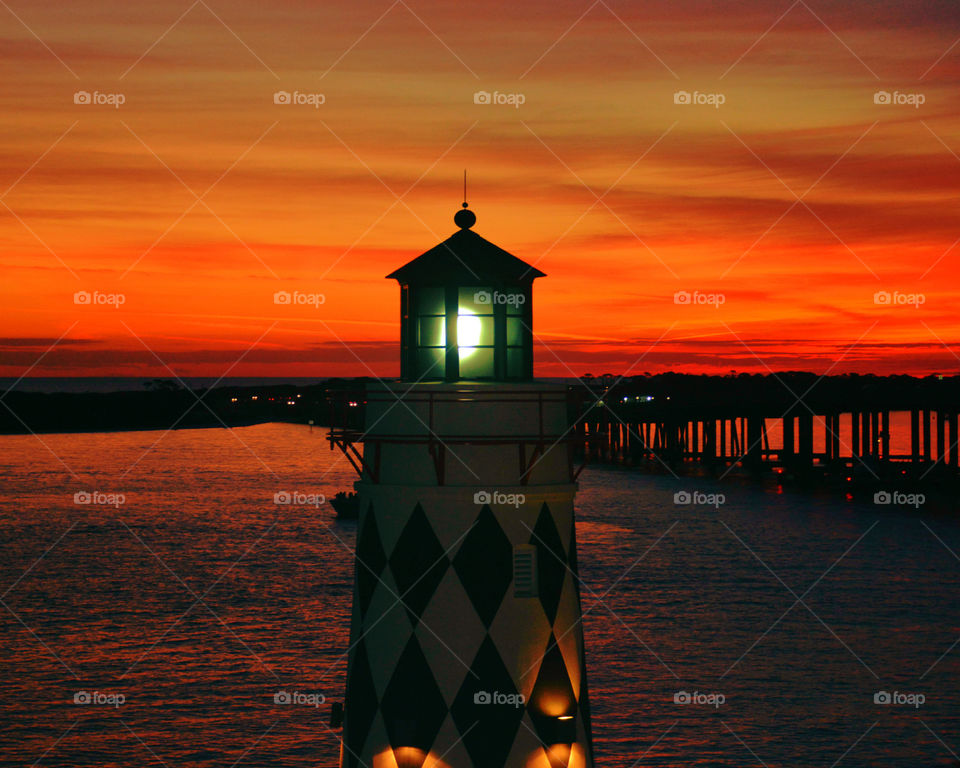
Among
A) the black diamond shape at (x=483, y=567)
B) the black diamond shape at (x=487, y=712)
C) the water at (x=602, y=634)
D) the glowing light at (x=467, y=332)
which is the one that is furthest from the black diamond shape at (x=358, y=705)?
the water at (x=602, y=634)

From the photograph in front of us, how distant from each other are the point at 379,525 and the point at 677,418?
4878 inches

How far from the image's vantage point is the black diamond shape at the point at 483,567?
12078 millimetres

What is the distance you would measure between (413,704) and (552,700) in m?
1.49

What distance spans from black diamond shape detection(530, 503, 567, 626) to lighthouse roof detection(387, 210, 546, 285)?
255 cm

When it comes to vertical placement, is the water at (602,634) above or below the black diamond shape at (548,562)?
below

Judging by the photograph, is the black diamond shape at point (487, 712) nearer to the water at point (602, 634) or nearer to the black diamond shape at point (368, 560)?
the black diamond shape at point (368, 560)

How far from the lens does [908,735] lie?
3741cm

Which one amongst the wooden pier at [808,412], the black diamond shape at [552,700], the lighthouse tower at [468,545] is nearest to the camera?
the lighthouse tower at [468,545]

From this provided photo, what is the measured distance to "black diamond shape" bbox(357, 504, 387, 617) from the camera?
12.5m

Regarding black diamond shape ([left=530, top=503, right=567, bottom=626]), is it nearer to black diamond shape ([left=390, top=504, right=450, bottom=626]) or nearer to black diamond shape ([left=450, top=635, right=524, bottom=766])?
black diamond shape ([left=450, top=635, right=524, bottom=766])

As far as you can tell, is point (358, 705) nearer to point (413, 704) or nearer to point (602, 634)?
point (413, 704)

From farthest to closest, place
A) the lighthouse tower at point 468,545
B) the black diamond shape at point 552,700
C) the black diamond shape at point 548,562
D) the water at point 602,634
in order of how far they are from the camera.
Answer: the water at point 602,634
the black diamond shape at point 548,562
the black diamond shape at point 552,700
the lighthouse tower at point 468,545

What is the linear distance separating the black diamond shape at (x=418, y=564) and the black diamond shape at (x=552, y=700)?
4.72 feet

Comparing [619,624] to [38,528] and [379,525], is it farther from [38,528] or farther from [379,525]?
[38,528]
